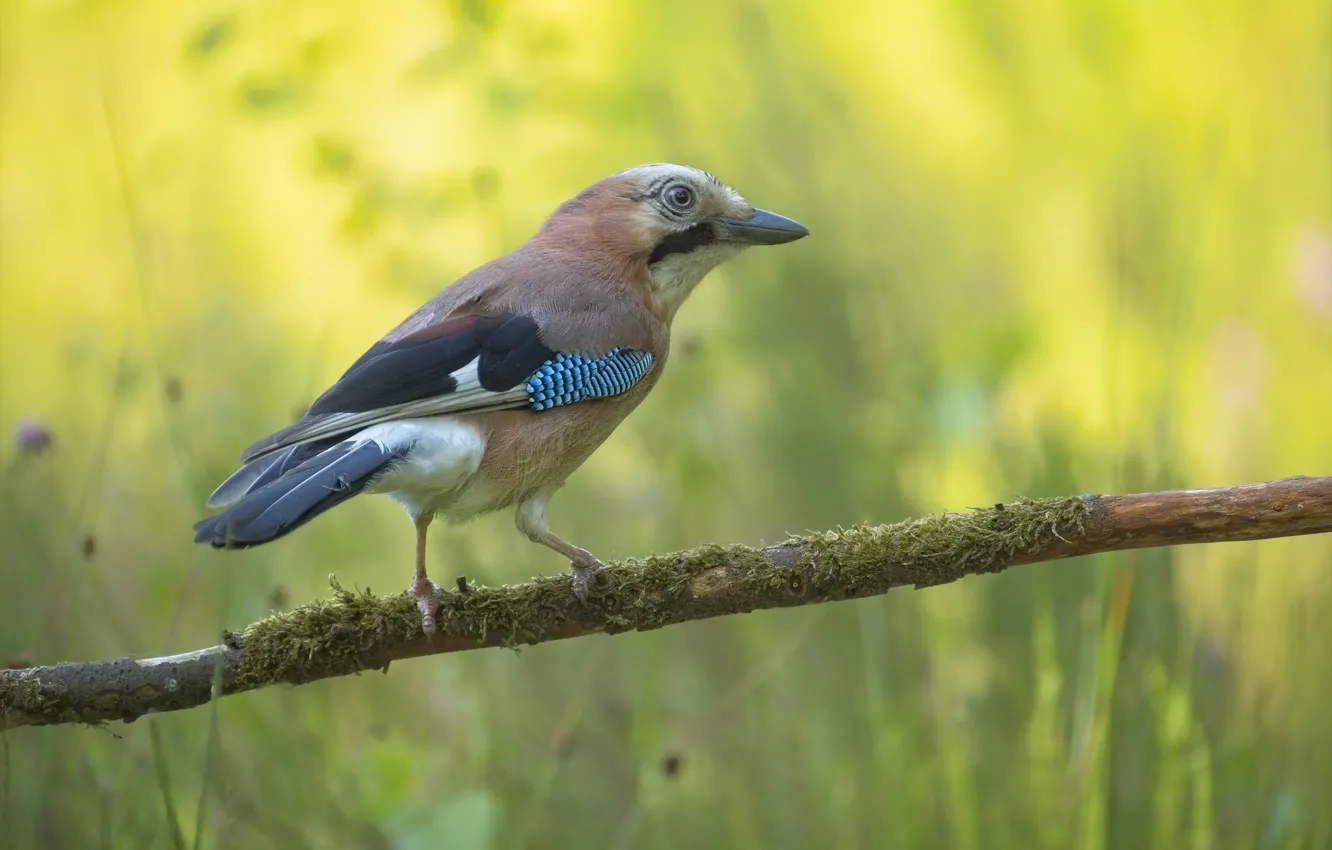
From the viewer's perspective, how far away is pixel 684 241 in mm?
4523

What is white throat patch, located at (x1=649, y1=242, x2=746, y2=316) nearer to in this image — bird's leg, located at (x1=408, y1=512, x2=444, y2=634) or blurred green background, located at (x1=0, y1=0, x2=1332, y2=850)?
blurred green background, located at (x1=0, y1=0, x2=1332, y2=850)

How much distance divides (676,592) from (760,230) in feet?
5.62

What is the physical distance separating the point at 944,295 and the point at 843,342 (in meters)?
1.34

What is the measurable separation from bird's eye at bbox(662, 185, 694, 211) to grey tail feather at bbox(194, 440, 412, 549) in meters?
1.49

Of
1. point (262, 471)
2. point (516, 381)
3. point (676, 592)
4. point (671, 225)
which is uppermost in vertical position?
point (671, 225)

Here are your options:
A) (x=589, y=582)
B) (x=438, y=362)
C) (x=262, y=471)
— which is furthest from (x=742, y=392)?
(x=262, y=471)

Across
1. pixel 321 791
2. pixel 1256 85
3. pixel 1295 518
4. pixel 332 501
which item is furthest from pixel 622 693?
pixel 1256 85

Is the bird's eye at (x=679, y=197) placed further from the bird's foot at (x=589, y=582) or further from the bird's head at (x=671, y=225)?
the bird's foot at (x=589, y=582)

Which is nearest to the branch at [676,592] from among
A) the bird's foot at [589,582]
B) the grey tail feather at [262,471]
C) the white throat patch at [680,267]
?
the bird's foot at [589,582]

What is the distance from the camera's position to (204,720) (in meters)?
4.03

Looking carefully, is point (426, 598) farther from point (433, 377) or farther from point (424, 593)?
point (433, 377)

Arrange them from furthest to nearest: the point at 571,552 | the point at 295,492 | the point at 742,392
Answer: the point at 742,392 → the point at 571,552 → the point at 295,492

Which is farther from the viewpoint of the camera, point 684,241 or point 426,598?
point 684,241

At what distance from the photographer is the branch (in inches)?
110
